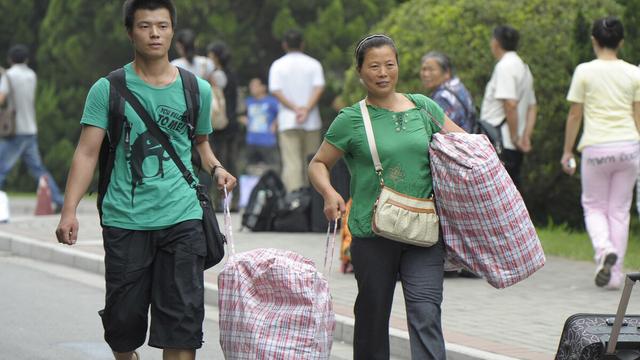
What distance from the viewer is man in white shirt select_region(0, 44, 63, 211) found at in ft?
57.7

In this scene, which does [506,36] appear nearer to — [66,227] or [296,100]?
[296,100]

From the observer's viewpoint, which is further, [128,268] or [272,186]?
[272,186]

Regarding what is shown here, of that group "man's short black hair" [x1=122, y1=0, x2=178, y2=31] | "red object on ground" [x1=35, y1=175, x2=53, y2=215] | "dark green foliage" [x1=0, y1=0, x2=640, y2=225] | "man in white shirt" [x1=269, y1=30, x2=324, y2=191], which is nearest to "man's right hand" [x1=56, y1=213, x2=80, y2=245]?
"man's short black hair" [x1=122, y1=0, x2=178, y2=31]

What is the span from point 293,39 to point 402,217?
10022 mm

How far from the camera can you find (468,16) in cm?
1461

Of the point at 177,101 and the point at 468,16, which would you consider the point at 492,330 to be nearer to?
the point at 177,101

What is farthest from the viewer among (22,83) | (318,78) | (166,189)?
(22,83)

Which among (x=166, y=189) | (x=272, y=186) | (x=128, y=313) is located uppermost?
(x=166, y=189)

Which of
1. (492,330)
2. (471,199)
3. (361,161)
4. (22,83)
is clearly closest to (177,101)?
(361,161)

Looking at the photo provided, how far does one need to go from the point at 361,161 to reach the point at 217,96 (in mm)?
10512

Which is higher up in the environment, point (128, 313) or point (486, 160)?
point (486, 160)

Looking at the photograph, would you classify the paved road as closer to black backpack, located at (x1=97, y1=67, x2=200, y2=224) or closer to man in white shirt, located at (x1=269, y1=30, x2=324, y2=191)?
black backpack, located at (x1=97, y1=67, x2=200, y2=224)

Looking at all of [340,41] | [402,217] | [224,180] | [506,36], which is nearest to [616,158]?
[506,36]

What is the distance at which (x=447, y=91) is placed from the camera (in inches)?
421
